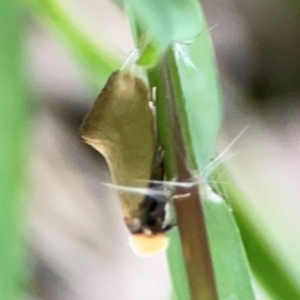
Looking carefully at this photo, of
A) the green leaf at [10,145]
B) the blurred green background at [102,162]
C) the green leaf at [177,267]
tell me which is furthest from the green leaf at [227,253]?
the blurred green background at [102,162]

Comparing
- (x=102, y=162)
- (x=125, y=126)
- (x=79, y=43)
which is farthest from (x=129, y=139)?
(x=102, y=162)

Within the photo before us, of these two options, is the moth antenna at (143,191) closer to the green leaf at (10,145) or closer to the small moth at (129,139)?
the small moth at (129,139)

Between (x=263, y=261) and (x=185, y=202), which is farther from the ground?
(x=185, y=202)

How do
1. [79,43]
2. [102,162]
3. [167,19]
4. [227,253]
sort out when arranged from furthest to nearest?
[102,162], [79,43], [227,253], [167,19]

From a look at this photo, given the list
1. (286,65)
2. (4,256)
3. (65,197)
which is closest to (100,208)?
(65,197)

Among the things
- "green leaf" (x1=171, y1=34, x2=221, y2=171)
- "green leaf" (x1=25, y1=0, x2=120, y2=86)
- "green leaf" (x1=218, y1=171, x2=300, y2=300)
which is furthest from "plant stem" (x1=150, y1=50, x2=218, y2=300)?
"green leaf" (x1=25, y1=0, x2=120, y2=86)

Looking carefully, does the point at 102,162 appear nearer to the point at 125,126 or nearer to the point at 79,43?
the point at 79,43
